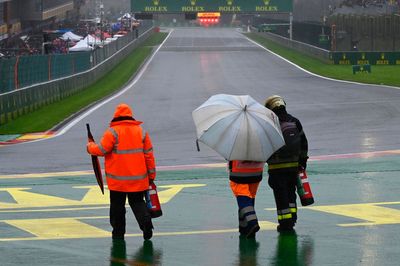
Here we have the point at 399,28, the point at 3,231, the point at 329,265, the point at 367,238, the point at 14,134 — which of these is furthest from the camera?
the point at 399,28

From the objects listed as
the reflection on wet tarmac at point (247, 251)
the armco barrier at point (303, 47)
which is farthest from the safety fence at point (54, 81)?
the reflection on wet tarmac at point (247, 251)

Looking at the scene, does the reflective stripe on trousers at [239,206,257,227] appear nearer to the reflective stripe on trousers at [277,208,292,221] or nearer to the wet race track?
the wet race track

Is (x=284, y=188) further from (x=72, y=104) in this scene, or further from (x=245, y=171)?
(x=72, y=104)

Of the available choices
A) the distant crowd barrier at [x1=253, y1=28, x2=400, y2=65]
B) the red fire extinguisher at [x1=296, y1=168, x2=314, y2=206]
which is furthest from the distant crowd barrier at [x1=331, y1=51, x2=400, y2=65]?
the red fire extinguisher at [x1=296, y1=168, x2=314, y2=206]

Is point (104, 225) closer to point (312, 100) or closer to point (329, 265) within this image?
point (329, 265)

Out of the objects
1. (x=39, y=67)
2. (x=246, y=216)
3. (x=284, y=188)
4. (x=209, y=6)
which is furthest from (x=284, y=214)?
(x=209, y=6)

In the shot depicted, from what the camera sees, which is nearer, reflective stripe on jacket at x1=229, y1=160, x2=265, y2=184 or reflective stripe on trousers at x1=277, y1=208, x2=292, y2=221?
reflective stripe on jacket at x1=229, y1=160, x2=265, y2=184

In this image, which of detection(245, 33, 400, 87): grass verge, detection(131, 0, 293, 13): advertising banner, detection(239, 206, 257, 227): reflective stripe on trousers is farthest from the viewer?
detection(131, 0, 293, 13): advertising banner

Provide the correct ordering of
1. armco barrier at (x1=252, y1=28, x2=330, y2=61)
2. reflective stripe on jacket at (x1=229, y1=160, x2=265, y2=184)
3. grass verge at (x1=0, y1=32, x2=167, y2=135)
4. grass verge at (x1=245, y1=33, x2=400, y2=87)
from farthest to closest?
armco barrier at (x1=252, y1=28, x2=330, y2=61), grass verge at (x1=245, y1=33, x2=400, y2=87), grass verge at (x1=0, y1=32, x2=167, y2=135), reflective stripe on jacket at (x1=229, y1=160, x2=265, y2=184)

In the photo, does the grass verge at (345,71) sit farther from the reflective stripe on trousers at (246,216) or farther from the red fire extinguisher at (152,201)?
the red fire extinguisher at (152,201)

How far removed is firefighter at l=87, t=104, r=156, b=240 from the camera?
11.6 meters

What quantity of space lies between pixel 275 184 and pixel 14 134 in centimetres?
1800

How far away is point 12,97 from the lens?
34.4m

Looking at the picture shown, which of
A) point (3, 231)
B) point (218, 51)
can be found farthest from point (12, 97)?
point (218, 51)
